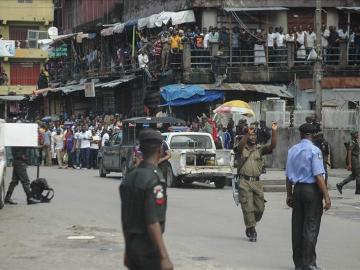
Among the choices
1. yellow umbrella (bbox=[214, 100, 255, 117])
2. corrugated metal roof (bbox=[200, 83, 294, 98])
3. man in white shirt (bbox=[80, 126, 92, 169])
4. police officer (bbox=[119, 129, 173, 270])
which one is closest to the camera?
police officer (bbox=[119, 129, 173, 270])

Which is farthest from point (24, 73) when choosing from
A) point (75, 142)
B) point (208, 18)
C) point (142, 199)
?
point (142, 199)

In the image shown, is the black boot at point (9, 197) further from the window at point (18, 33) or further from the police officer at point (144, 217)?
the window at point (18, 33)

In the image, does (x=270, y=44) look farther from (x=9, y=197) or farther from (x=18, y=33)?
(x=18, y=33)

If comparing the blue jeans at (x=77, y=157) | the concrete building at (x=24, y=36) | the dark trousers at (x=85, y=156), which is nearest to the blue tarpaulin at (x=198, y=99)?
the dark trousers at (x=85, y=156)

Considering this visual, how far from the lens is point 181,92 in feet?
110

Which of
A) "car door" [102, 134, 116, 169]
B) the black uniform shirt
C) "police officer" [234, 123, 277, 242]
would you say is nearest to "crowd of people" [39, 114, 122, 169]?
"car door" [102, 134, 116, 169]

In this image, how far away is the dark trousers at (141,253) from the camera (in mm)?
5930

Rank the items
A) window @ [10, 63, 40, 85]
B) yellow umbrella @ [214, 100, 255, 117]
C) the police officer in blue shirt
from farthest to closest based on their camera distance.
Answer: window @ [10, 63, 40, 85]
yellow umbrella @ [214, 100, 255, 117]
the police officer in blue shirt

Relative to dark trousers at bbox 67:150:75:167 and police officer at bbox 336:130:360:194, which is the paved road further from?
dark trousers at bbox 67:150:75:167

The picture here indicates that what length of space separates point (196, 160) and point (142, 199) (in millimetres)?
17919

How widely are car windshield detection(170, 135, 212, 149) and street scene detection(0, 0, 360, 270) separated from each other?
0.03m

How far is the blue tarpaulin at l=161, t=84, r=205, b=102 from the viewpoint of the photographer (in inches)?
1319

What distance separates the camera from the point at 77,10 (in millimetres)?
57375

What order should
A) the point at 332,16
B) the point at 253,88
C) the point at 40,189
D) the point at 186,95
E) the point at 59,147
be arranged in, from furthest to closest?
1. the point at 332,16
2. the point at 59,147
3. the point at 253,88
4. the point at 186,95
5. the point at 40,189
